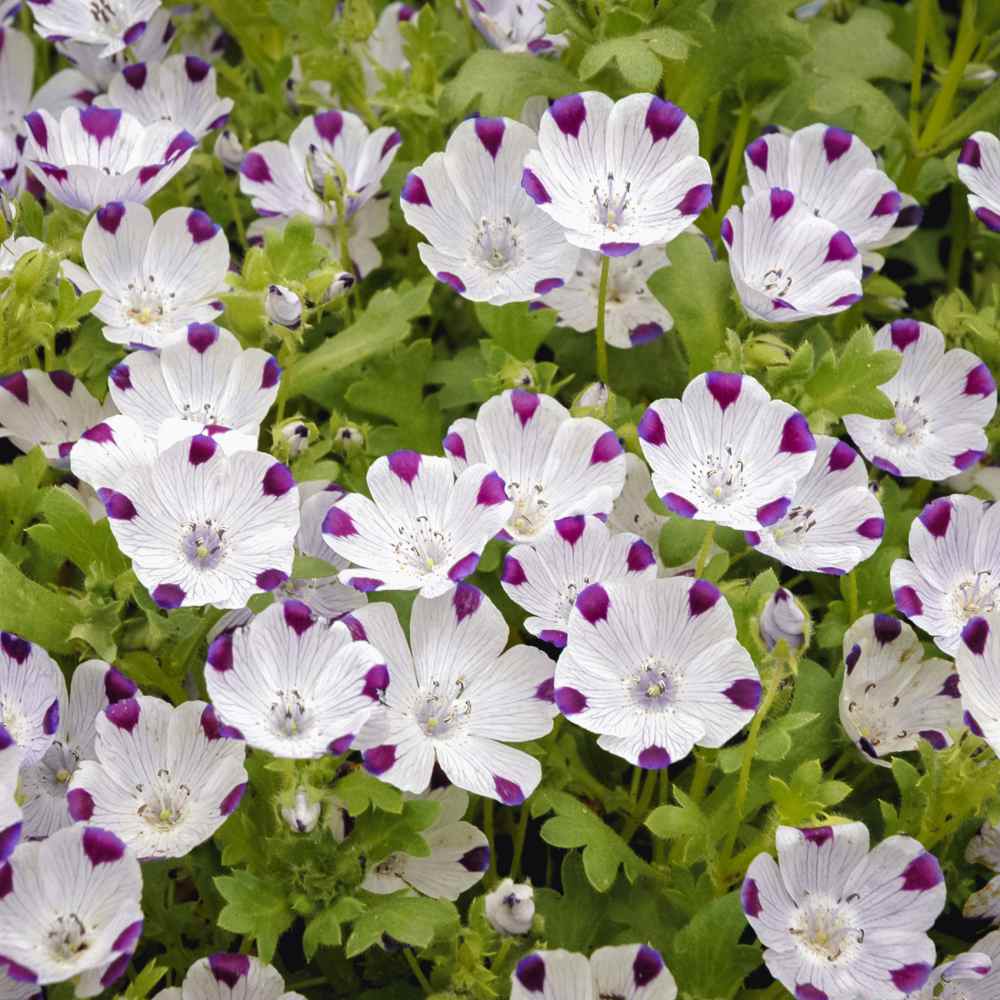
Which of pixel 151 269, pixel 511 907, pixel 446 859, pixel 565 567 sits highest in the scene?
pixel 151 269

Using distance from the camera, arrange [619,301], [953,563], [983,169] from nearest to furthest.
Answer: [953,563]
[983,169]
[619,301]

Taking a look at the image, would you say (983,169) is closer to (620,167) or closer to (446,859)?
(620,167)

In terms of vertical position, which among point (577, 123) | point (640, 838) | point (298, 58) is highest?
point (577, 123)

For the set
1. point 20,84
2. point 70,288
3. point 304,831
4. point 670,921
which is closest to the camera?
point 304,831

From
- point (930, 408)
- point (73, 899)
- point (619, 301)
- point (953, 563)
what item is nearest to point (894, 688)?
point (953, 563)

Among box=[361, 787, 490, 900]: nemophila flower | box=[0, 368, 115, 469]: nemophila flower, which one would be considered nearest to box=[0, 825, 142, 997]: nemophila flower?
box=[361, 787, 490, 900]: nemophila flower

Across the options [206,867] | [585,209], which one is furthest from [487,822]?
[585,209]

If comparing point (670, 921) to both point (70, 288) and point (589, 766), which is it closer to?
point (589, 766)
